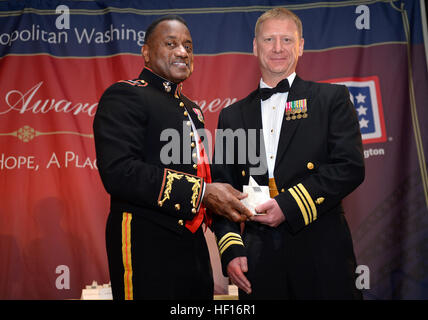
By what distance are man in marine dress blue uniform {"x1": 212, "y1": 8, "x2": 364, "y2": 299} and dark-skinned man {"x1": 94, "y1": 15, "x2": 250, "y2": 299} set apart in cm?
16

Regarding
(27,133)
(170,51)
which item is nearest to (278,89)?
(170,51)

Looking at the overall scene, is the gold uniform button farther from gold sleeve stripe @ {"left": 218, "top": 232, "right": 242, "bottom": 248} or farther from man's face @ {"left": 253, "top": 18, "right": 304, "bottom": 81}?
man's face @ {"left": 253, "top": 18, "right": 304, "bottom": 81}

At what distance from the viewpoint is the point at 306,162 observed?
212 centimetres

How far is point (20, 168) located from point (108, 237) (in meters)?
2.15

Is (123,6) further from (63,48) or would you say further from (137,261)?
(137,261)

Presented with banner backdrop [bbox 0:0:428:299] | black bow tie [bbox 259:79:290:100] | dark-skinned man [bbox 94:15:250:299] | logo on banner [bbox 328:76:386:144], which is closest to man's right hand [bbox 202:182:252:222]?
dark-skinned man [bbox 94:15:250:299]

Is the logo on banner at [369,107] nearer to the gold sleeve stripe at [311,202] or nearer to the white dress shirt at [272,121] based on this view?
the white dress shirt at [272,121]

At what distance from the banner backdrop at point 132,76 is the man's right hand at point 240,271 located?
178cm

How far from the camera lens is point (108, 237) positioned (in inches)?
83.6

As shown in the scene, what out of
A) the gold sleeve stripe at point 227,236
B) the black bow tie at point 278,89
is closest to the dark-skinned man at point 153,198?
the gold sleeve stripe at point 227,236

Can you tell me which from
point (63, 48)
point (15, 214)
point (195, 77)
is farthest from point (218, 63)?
point (15, 214)

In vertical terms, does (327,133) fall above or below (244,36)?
below

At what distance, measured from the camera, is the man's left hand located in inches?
78.4

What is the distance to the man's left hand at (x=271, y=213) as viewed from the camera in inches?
78.4
